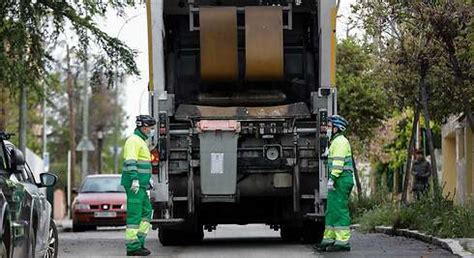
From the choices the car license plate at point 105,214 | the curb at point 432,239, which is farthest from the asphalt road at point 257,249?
the car license plate at point 105,214

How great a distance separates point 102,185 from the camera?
84.5 feet

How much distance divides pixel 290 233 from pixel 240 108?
2.63 metres

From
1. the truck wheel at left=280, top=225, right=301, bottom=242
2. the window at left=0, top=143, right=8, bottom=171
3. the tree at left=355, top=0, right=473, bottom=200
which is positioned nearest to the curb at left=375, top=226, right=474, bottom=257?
the tree at left=355, top=0, right=473, bottom=200

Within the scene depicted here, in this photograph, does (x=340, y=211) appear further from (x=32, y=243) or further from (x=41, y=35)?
(x=41, y=35)

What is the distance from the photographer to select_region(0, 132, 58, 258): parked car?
9.02 m

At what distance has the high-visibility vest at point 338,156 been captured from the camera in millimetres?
13680

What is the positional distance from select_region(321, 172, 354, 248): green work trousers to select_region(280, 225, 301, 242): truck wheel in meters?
1.98

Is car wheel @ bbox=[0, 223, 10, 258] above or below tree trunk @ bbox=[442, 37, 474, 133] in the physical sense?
below

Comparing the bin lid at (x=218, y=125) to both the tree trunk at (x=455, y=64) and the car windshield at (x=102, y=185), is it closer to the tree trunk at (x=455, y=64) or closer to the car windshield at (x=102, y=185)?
the tree trunk at (x=455, y=64)

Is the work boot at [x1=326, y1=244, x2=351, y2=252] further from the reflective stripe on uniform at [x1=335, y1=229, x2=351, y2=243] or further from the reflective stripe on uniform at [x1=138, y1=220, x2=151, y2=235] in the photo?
the reflective stripe on uniform at [x1=138, y1=220, x2=151, y2=235]

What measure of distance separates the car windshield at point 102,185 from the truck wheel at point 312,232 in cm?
1021

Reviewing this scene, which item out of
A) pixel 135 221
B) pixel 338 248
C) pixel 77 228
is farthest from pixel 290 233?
pixel 77 228

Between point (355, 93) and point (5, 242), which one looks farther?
point (355, 93)

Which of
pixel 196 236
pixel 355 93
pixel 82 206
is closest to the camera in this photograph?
pixel 196 236
